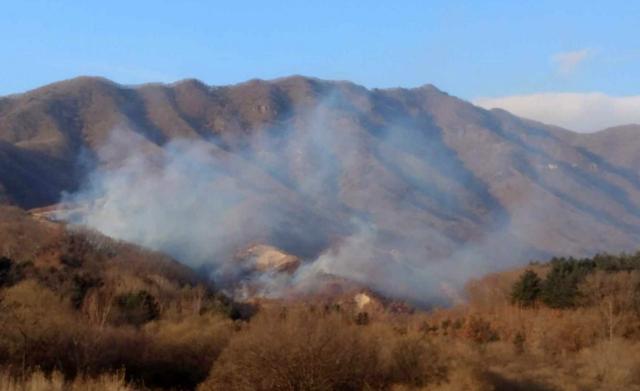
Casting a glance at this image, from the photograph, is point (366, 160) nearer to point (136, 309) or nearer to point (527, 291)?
point (527, 291)

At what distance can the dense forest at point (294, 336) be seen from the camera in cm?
2073

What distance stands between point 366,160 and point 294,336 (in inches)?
3639

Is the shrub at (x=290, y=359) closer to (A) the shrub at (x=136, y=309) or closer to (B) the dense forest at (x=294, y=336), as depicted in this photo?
(B) the dense forest at (x=294, y=336)

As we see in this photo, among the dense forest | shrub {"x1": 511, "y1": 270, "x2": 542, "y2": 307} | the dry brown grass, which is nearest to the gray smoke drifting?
the dense forest

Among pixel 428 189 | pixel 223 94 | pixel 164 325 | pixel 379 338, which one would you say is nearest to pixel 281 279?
pixel 164 325

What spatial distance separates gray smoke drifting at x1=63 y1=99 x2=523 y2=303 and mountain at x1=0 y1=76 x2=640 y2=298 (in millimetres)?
430

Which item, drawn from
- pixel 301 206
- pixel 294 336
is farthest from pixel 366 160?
pixel 294 336

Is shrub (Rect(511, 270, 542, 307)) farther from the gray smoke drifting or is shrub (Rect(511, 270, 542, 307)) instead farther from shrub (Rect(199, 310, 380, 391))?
shrub (Rect(199, 310, 380, 391))

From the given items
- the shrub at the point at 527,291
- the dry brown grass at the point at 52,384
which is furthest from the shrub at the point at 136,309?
the shrub at the point at 527,291

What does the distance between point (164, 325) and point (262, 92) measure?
4534 inches

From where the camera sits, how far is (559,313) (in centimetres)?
3912

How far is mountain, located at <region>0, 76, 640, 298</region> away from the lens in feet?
281

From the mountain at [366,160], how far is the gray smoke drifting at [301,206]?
43 centimetres

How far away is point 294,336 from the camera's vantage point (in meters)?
20.7
